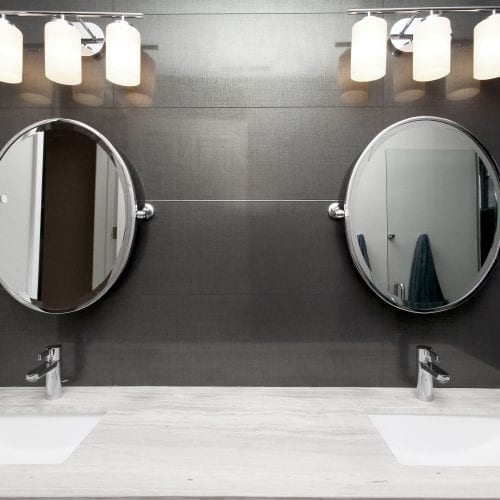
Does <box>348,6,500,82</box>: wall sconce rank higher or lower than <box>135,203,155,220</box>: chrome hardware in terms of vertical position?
higher

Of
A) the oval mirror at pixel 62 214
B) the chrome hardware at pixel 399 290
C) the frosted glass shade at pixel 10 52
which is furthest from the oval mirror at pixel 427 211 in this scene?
the frosted glass shade at pixel 10 52

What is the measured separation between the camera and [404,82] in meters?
1.10

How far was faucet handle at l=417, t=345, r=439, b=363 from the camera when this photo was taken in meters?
1.02

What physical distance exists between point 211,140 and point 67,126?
42cm

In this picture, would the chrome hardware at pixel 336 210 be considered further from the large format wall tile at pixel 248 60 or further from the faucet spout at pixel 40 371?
the faucet spout at pixel 40 371

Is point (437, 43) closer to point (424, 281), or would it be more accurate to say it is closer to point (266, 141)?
point (266, 141)

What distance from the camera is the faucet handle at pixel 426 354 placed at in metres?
1.02

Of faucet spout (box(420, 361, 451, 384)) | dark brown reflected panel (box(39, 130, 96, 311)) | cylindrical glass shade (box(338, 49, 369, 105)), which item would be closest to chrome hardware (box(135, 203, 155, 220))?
dark brown reflected panel (box(39, 130, 96, 311))

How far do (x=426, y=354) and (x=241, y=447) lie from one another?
572 millimetres

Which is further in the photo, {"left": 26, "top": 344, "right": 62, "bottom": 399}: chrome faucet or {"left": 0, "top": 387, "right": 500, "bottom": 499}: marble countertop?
{"left": 26, "top": 344, "right": 62, "bottom": 399}: chrome faucet

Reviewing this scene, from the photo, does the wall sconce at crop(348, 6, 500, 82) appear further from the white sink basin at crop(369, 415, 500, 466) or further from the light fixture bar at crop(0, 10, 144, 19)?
the white sink basin at crop(369, 415, 500, 466)

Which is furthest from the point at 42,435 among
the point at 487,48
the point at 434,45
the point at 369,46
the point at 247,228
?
the point at 487,48

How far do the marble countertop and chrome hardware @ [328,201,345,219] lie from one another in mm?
509

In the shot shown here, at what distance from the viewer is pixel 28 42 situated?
111 centimetres
